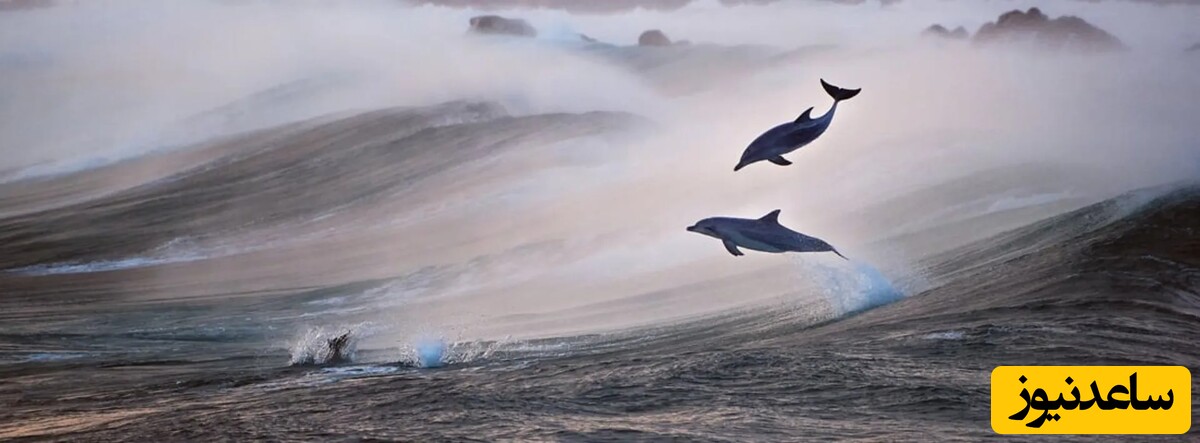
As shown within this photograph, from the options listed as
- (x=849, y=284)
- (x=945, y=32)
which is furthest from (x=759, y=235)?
(x=945, y=32)

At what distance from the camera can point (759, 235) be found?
185 inches

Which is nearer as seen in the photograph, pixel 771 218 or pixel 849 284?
pixel 771 218

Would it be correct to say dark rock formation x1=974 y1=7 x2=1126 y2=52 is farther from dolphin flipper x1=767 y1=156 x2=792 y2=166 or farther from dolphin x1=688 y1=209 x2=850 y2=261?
dolphin x1=688 y1=209 x2=850 y2=261

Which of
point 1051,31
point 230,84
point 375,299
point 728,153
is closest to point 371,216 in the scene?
point 375,299

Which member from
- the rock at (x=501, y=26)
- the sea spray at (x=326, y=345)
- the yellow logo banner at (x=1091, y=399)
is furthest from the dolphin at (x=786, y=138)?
the sea spray at (x=326, y=345)

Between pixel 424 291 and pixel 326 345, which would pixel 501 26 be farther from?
pixel 326 345

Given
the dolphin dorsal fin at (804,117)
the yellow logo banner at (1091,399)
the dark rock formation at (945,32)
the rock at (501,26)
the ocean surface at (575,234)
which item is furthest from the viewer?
the dark rock formation at (945,32)

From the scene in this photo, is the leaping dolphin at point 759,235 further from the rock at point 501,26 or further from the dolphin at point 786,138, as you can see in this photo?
the rock at point 501,26

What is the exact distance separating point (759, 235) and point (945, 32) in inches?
46.3

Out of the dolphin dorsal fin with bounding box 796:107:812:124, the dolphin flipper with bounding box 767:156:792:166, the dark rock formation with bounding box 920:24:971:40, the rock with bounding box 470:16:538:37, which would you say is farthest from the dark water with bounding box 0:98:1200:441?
the dark rock formation with bounding box 920:24:971:40

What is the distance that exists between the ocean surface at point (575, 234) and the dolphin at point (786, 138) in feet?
0.41

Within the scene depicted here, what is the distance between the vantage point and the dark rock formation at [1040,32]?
509 cm

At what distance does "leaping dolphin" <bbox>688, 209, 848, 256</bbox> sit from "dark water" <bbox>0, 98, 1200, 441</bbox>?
14 centimetres

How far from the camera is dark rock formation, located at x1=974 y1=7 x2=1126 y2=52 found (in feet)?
16.7
